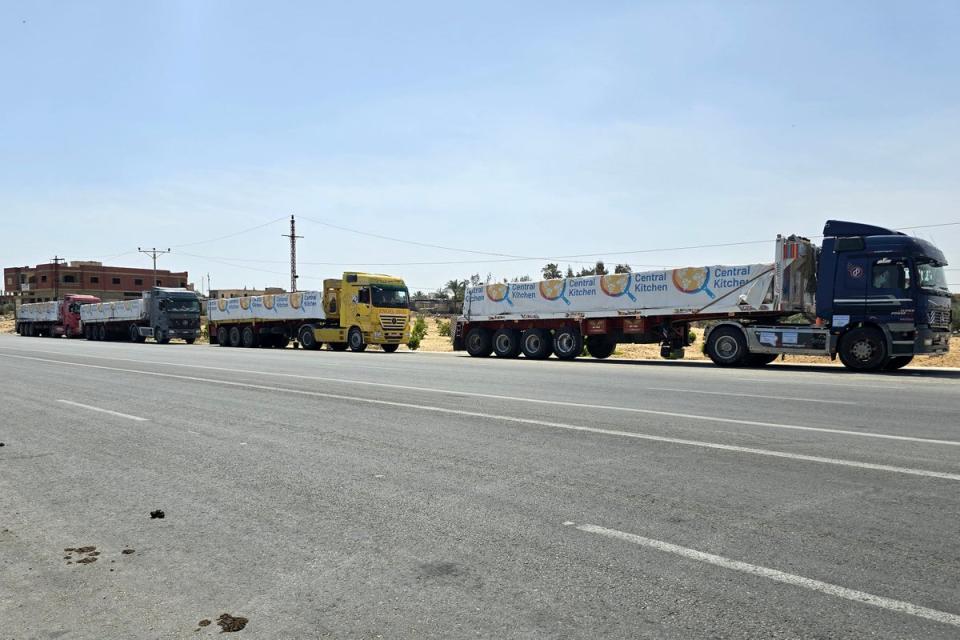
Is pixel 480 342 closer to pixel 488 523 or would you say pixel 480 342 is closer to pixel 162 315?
pixel 488 523

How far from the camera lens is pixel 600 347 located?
26109 mm

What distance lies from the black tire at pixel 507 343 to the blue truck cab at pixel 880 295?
10.5m

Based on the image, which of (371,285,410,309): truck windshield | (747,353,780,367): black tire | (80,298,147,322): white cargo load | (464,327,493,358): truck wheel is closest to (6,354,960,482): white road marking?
(747,353,780,367): black tire

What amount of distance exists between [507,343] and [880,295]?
487 inches

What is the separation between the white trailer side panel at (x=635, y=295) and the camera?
20.8m

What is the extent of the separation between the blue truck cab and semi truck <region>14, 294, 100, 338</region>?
53.5 meters

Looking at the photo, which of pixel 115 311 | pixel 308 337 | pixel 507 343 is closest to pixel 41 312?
pixel 115 311

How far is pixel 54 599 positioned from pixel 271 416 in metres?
6.29

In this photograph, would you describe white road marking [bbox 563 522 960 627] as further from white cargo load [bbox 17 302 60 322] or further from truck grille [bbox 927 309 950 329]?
white cargo load [bbox 17 302 60 322]

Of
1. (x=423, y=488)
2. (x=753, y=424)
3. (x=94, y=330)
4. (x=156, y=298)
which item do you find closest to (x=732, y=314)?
(x=753, y=424)

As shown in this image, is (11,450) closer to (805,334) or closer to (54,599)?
(54,599)

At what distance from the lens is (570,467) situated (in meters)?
6.64

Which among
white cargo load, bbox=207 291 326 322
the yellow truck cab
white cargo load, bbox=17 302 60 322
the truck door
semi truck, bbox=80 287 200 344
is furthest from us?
white cargo load, bbox=17 302 60 322

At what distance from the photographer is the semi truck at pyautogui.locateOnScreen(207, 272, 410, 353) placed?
105ft
